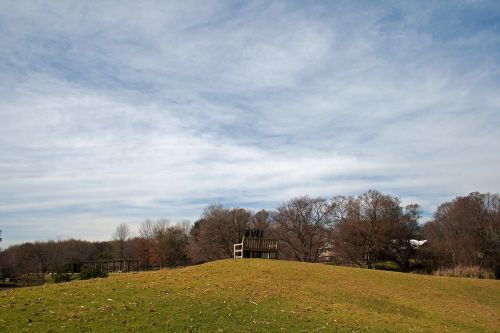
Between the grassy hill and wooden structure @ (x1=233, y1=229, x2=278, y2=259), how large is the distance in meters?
3.69

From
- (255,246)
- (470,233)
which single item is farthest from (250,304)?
(470,233)

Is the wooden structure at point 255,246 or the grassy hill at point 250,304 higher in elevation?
the wooden structure at point 255,246

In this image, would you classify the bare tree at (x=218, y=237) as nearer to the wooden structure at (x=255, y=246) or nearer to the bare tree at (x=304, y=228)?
the bare tree at (x=304, y=228)

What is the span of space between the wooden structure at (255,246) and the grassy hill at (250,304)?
12.1ft

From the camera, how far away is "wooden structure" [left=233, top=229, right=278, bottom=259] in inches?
1305

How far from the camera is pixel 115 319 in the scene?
40.4 feet

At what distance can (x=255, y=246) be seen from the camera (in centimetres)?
3375

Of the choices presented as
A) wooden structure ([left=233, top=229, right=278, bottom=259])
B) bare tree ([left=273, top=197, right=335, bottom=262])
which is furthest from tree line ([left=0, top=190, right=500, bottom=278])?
wooden structure ([left=233, top=229, right=278, bottom=259])

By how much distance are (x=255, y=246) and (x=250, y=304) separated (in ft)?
54.6

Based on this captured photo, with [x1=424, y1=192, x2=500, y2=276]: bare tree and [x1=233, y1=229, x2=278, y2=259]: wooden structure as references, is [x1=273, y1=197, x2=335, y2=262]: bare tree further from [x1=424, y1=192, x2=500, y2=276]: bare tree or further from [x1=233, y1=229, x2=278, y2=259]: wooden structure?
[x1=233, y1=229, x2=278, y2=259]: wooden structure

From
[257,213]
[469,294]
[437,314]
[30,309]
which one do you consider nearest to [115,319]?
[30,309]

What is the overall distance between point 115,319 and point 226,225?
64.1 meters

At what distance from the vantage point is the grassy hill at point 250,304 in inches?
493

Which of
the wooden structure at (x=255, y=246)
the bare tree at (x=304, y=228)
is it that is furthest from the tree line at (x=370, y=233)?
the wooden structure at (x=255, y=246)
